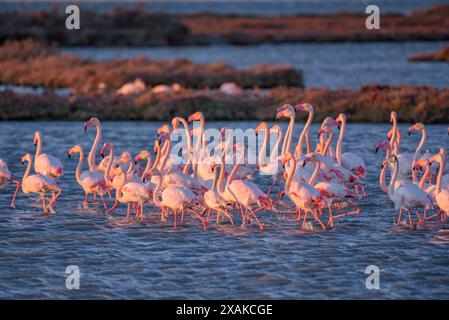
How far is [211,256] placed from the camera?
36.9 feet

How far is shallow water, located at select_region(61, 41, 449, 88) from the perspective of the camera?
33.8 m

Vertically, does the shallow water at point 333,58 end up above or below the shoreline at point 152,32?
below

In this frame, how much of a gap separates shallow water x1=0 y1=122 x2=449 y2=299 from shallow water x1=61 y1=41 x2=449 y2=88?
18.7m

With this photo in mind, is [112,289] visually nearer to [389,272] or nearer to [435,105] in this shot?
[389,272]

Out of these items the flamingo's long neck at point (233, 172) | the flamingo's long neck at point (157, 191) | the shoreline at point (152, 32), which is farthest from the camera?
the shoreline at point (152, 32)

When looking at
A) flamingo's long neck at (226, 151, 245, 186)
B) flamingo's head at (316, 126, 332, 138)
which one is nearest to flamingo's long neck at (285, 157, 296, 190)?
flamingo's long neck at (226, 151, 245, 186)

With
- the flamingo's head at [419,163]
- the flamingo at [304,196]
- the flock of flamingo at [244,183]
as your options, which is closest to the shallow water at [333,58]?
the flock of flamingo at [244,183]

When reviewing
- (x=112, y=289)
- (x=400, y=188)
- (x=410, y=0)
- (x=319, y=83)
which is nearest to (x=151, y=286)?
(x=112, y=289)

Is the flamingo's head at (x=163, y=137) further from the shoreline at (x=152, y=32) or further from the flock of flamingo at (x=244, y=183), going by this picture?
the shoreline at (x=152, y=32)

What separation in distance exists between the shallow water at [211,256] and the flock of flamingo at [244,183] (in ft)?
0.88

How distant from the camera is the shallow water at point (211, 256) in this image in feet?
32.7

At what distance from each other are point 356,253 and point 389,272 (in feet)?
2.69

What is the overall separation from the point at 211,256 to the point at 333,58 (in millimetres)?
34257

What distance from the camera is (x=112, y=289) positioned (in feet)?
32.8
